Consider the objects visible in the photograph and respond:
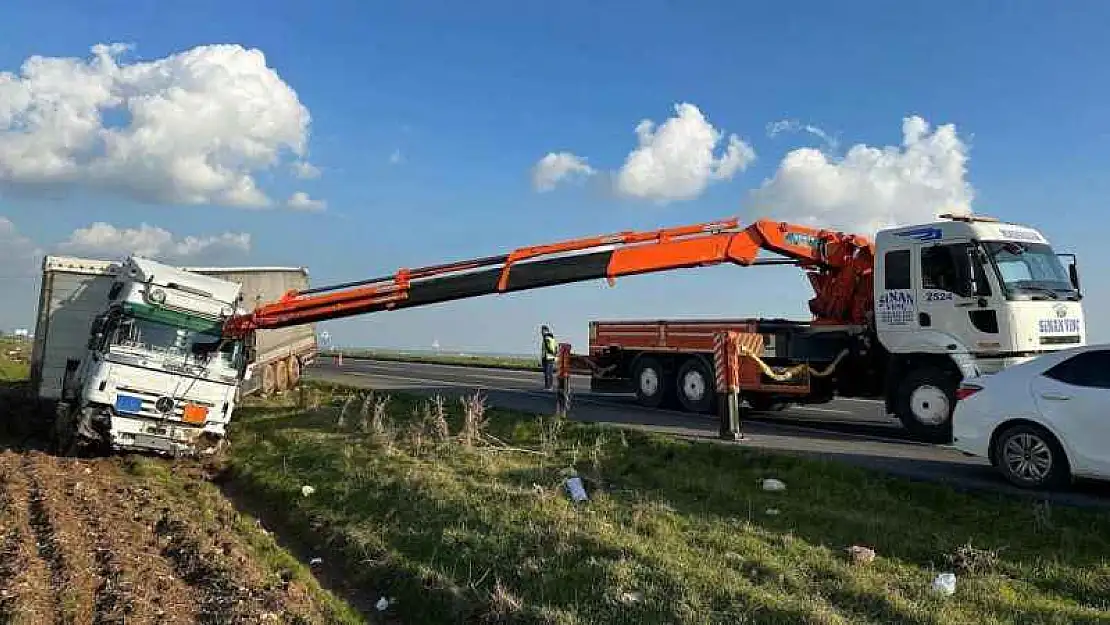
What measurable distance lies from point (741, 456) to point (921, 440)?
11.7 ft

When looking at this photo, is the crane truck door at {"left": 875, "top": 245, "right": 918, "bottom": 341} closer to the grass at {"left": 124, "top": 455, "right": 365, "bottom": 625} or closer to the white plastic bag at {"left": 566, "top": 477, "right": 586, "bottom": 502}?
the white plastic bag at {"left": 566, "top": 477, "right": 586, "bottom": 502}

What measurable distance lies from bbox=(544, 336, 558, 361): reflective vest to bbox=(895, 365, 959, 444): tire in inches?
368

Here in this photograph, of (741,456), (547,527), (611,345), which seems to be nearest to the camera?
(547,527)

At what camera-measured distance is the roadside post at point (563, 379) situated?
15267 mm

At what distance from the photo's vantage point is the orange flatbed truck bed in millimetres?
13709

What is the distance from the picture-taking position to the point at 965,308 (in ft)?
36.9

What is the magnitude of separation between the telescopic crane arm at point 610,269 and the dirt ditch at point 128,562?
166 inches

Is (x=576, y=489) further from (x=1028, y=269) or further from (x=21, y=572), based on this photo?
(x=1028, y=269)

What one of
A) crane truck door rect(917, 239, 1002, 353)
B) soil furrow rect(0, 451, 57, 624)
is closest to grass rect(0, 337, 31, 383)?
soil furrow rect(0, 451, 57, 624)

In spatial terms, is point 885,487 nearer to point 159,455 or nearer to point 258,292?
point 159,455

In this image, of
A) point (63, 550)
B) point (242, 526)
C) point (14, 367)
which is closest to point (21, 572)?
point (63, 550)

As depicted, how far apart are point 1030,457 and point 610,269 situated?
683cm

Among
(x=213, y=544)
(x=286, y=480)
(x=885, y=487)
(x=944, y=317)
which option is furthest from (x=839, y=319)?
(x=213, y=544)

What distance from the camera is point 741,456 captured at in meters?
9.88
